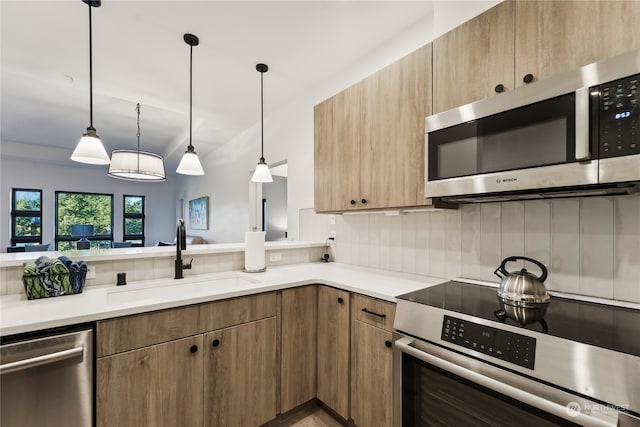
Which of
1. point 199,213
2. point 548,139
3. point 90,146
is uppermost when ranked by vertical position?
point 90,146

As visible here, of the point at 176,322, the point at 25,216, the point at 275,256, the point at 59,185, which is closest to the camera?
the point at 176,322

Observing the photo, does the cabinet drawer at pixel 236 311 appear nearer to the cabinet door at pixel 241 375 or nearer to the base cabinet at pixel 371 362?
the cabinet door at pixel 241 375

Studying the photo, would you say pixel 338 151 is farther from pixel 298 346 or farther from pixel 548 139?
pixel 298 346

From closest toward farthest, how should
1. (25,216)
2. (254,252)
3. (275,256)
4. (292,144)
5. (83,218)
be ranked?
(254,252) < (275,256) < (292,144) < (25,216) < (83,218)

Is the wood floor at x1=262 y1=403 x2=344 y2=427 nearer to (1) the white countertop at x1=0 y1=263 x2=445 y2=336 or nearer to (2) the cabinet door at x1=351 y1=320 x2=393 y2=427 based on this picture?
(2) the cabinet door at x1=351 y1=320 x2=393 y2=427

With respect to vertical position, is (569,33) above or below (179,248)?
above

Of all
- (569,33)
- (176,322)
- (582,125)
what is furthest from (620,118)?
(176,322)

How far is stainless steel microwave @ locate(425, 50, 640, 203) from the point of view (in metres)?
0.93

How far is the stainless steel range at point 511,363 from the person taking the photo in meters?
0.75

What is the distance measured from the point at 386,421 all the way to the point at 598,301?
1.14 m

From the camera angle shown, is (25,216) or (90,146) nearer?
(90,146)

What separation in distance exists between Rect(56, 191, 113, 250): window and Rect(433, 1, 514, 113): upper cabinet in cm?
782

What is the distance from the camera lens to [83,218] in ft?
21.7

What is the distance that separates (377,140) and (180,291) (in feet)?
5.33
